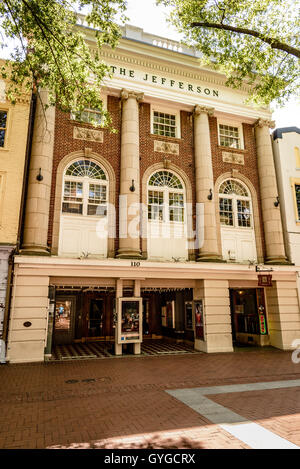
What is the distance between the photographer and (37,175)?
41.0 ft

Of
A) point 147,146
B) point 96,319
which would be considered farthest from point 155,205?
point 96,319

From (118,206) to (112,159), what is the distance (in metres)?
2.38

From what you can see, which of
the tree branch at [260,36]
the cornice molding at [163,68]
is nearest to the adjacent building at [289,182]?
the cornice molding at [163,68]

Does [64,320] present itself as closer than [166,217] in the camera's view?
No

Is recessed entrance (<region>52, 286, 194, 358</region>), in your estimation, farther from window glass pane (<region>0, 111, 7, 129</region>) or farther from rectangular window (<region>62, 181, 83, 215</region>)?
window glass pane (<region>0, 111, 7, 129</region>)

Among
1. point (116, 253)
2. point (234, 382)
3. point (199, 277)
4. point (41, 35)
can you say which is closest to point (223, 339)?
point (199, 277)

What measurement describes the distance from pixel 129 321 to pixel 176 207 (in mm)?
5979

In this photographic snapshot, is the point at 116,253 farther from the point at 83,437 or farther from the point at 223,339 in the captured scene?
the point at 83,437

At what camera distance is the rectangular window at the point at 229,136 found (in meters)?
17.2

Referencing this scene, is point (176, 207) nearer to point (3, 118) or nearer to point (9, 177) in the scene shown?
point (9, 177)

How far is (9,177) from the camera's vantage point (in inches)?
479
